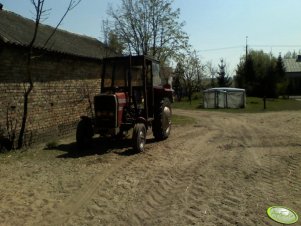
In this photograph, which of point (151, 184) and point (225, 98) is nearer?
point (151, 184)

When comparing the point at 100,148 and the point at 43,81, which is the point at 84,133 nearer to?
the point at 100,148

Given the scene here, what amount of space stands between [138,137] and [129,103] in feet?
4.53

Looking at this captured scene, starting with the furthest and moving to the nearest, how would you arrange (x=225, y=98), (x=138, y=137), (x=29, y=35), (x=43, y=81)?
(x=225, y=98), (x=29, y=35), (x=43, y=81), (x=138, y=137)

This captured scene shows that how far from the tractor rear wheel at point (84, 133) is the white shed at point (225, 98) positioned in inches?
905

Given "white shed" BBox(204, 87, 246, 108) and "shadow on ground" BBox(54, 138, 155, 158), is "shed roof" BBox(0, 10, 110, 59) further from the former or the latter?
"white shed" BBox(204, 87, 246, 108)

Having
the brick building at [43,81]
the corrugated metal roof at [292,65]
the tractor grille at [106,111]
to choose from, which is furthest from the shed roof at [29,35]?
the corrugated metal roof at [292,65]

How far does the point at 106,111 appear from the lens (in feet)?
36.1

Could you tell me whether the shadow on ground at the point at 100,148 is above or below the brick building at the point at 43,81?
below

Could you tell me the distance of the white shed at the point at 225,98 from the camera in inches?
1314

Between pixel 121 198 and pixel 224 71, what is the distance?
49.6m

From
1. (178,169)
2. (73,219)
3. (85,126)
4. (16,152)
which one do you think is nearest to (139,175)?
(178,169)

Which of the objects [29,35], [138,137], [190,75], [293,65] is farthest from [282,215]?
[293,65]

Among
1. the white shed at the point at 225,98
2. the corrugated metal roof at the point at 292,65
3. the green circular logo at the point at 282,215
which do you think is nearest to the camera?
the green circular logo at the point at 282,215

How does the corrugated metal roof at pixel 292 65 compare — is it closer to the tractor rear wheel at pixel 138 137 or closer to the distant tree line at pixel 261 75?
the distant tree line at pixel 261 75
